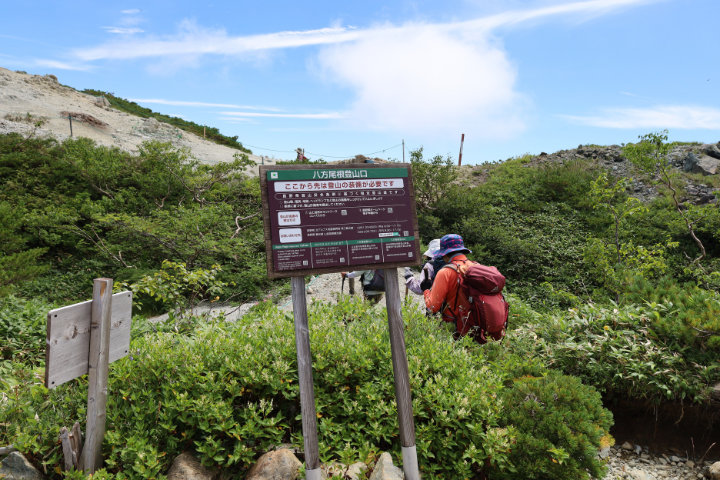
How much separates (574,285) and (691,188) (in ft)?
29.1

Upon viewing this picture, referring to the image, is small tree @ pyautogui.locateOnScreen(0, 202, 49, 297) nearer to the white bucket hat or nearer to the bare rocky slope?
the white bucket hat

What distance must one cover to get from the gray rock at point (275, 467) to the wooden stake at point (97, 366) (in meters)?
1.06

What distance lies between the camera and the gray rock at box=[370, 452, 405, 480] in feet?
8.09

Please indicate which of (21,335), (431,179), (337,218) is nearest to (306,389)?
(337,218)

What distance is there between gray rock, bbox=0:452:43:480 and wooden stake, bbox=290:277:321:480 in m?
1.83

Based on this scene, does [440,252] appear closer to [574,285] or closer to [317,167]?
[317,167]

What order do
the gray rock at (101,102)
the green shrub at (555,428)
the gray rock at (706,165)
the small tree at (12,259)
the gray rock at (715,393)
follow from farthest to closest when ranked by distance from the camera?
the gray rock at (101,102)
the gray rock at (706,165)
the small tree at (12,259)
the gray rock at (715,393)
the green shrub at (555,428)

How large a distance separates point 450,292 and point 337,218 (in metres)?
2.03

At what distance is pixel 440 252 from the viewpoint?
4.63 m

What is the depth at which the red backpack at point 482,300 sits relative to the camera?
415cm

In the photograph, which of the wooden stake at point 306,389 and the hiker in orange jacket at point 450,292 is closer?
the wooden stake at point 306,389

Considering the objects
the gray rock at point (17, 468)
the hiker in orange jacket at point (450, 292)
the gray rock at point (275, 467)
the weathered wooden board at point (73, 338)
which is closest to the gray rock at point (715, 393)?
the hiker in orange jacket at point (450, 292)

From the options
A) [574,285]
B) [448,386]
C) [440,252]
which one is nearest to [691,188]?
[574,285]

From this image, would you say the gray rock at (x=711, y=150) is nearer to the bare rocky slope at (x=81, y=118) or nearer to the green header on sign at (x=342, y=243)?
the green header on sign at (x=342, y=243)
